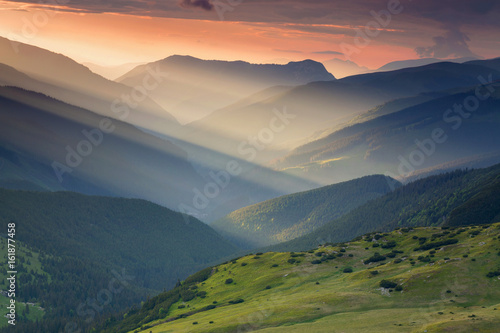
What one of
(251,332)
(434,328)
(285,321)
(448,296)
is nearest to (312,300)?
(285,321)

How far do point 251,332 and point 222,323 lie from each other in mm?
13442

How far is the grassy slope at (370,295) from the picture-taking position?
304 feet

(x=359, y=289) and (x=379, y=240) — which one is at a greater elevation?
(x=379, y=240)

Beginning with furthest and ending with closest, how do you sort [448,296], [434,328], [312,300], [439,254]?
[439,254] < [312,300] < [448,296] < [434,328]

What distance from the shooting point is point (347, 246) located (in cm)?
16488

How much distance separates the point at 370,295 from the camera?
110312mm

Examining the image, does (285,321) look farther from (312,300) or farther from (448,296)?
(448,296)

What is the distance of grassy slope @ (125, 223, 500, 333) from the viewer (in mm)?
92750

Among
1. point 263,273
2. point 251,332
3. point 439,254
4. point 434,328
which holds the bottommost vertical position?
point 434,328

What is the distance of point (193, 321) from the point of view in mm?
132500

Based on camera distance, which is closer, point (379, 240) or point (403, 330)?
point (403, 330)

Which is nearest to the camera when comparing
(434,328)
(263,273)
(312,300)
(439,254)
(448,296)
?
(434,328)

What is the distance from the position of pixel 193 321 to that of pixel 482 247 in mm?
74306

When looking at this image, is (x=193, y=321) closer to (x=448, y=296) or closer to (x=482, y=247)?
(x=448, y=296)
